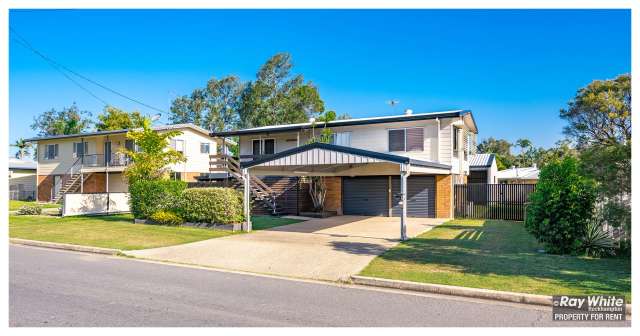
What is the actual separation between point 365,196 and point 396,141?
134 inches

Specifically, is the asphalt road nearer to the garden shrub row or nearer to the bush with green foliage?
the bush with green foliage

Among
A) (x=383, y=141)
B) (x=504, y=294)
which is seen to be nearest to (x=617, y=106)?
(x=383, y=141)

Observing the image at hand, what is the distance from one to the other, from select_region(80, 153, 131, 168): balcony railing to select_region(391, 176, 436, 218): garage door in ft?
71.4

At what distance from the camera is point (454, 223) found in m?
19.3

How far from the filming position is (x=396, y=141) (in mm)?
→ 23281

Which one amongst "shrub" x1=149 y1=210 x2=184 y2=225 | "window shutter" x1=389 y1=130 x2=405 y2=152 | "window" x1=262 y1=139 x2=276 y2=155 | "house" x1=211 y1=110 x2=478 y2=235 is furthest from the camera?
"window" x1=262 y1=139 x2=276 y2=155

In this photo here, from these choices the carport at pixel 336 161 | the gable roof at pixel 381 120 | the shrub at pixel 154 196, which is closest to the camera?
the carport at pixel 336 161

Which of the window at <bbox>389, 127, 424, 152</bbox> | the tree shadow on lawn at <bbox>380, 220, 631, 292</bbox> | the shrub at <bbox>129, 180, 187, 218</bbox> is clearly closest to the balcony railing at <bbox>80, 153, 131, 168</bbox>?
the shrub at <bbox>129, 180, 187, 218</bbox>

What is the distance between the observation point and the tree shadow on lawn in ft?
27.1

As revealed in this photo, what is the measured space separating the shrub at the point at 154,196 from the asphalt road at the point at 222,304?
8963mm

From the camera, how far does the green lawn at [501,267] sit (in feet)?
25.4

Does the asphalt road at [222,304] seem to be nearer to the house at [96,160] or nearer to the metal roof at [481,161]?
the metal roof at [481,161]

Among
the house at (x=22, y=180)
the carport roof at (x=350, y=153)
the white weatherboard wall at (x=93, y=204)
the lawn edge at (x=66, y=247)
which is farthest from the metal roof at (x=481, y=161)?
the house at (x=22, y=180)
